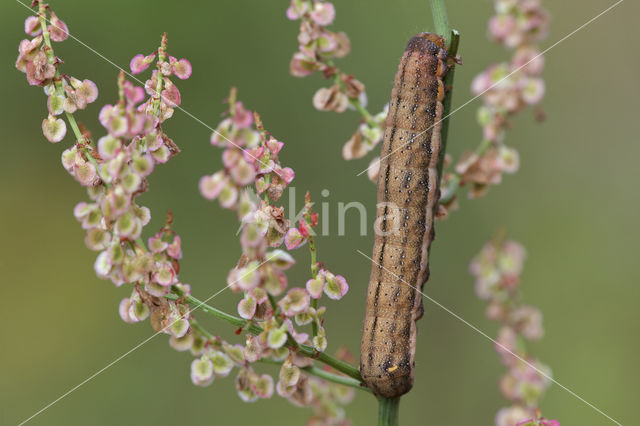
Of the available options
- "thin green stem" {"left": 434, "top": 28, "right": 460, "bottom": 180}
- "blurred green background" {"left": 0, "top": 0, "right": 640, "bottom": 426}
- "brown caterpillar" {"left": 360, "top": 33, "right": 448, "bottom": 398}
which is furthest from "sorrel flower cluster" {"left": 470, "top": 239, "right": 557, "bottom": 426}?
"blurred green background" {"left": 0, "top": 0, "right": 640, "bottom": 426}

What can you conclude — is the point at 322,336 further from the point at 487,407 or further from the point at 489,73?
the point at 487,407

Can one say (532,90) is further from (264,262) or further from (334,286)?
(264,262)

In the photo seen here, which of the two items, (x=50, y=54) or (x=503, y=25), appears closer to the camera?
(x=50, y=54)

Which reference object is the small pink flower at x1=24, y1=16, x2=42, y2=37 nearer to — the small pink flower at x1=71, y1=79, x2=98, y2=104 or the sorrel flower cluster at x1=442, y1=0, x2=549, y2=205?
the small pink flower at x1=71, y1=79, x2=98, y2=104

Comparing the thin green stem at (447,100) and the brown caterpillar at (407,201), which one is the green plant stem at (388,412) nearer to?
the brown caterpillar at (407,201)

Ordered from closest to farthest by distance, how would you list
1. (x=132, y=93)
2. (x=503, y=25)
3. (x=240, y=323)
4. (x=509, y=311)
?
(x=132, y=93) < (x=240, y=323) < (x=503, y=25) < (x=509, y=311)

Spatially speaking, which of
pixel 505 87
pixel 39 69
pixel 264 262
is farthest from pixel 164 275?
pixel 505 87

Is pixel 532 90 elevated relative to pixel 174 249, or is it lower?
elevated
